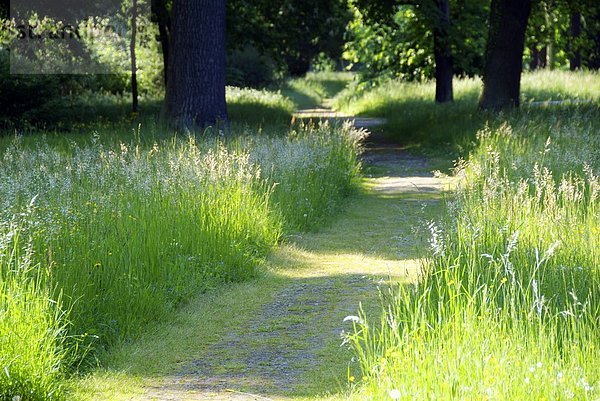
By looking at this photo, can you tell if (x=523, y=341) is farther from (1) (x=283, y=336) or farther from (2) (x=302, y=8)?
(2) (x=302, y=8)

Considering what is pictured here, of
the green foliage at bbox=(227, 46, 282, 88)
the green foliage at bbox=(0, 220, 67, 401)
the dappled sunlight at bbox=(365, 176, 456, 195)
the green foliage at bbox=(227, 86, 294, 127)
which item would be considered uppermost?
the green foliage at bbox=(227, 46, 282, 88)

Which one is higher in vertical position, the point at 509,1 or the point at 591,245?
the point at 509,1

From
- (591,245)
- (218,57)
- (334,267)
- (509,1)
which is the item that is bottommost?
(334,267)

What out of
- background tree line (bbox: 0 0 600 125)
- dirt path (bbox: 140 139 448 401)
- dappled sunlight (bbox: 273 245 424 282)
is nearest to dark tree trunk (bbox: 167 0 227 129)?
background tree line (bbox: 0 0 600 125)

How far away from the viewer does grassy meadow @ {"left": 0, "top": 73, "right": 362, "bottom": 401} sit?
195 inches

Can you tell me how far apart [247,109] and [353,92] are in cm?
1741

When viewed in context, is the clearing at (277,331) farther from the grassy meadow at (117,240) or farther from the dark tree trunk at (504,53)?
the dark tree trunk at (504,53)

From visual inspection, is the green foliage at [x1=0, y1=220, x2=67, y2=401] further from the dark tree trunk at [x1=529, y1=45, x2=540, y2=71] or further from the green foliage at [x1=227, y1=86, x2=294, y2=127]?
the dark tree trunk at [x1=529, y1=45, x2=540, y2=71]

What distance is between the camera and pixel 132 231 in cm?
691

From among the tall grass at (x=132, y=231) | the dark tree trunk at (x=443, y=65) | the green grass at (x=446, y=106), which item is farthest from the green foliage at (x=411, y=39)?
the tall grass at (x=132, y=231)

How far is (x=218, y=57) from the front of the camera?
15.7m

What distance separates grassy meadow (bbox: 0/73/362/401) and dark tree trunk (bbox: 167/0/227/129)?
183 inches

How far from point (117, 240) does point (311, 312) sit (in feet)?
5.08

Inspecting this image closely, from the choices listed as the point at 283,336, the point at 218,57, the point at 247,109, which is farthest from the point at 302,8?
the point at 283,336
